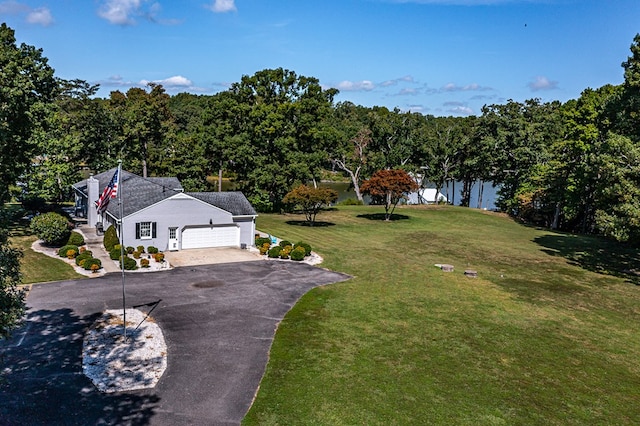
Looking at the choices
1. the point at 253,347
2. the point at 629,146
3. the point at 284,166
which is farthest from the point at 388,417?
the point at 284,166

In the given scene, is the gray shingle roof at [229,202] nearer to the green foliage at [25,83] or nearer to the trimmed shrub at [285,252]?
the trimmed shrub at [285,252]

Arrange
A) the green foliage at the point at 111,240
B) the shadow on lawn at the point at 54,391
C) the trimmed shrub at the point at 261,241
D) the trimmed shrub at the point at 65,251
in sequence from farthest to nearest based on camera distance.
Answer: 1. the trimmed shrub at the point at 261,241
2. the green foliage at the point at 111,240
3. the trimmed shrub at the point at 65,251
4. the shadow on lawn at the point at 54,391

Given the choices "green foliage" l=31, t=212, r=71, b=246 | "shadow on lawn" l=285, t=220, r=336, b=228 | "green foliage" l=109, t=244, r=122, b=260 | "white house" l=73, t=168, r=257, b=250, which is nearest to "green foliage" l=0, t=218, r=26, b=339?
"green foliage" l=109, t=244, r=122, b=260

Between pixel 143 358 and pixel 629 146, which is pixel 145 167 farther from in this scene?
pixel 629 146

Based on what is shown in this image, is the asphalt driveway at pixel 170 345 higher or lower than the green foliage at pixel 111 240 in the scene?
lower

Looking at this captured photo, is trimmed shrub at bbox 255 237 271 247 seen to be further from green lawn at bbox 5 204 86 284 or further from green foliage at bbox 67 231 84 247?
Result: green lawn at bbox 5 204 86 284

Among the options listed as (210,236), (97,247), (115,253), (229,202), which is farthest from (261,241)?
(97,247)

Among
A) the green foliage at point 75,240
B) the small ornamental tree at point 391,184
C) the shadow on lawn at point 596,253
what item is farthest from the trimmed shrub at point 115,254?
the shadow on lawn at point 596,253
